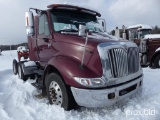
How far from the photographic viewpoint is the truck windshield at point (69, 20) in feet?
14.8

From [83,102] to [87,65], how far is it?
0.71m

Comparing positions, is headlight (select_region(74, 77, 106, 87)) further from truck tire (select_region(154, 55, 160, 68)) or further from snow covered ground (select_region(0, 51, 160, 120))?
truck tire (select_region(154, 55, 160, 68))

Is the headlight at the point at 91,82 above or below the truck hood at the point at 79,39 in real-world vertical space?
below

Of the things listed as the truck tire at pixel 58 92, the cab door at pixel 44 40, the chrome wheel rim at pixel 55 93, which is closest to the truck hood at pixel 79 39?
the cab door at pixel 44 40

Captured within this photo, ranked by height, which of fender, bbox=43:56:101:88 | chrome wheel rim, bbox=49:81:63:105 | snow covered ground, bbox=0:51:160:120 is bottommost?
snow covered ground, bbox=0:51:160:120

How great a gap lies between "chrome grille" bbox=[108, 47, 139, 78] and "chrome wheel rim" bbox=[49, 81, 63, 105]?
3.88 feet

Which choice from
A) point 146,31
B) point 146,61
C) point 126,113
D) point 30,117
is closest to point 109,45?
point 126,113

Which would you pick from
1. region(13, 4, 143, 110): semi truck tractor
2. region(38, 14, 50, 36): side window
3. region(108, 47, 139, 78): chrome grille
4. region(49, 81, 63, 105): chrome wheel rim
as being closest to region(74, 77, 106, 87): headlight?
region(13, 4, 143, 110): semi truck tractor

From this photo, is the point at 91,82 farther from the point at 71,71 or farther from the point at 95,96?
the point at 71,71

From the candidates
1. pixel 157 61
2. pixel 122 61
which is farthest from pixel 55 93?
pixel 157 61

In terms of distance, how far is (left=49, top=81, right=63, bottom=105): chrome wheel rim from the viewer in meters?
3.86

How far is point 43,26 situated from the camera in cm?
498

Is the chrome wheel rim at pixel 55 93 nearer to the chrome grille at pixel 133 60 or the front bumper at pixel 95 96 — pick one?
the front bumper at pixel 95 96

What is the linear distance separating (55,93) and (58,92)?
12 centimetres
